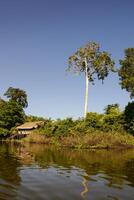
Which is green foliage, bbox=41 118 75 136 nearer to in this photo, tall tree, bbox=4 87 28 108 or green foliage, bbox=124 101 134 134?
green foliage, bbox=124 101 134 134

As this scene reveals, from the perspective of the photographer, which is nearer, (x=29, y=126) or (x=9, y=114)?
(x=29, y=126)

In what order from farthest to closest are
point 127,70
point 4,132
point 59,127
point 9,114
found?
point 9,114 < point 4,132 < point 127,70 < point 59,127

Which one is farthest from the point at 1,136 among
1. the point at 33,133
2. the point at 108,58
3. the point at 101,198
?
the point at 101,198

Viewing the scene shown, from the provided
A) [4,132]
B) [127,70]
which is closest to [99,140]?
[127,70]

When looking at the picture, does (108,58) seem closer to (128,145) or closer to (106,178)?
(128,145)

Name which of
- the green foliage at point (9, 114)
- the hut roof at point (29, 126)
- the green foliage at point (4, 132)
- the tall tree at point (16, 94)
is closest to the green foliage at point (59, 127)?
the hut roof at point (29, 126)

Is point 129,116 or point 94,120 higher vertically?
point 129,116

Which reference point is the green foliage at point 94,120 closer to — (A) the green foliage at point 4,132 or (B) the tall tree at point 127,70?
(B) the tall tree at point 127,70

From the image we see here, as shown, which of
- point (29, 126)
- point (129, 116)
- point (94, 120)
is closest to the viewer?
point (94, 120)

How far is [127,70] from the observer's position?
57594 mm

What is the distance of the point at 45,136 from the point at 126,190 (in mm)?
39702

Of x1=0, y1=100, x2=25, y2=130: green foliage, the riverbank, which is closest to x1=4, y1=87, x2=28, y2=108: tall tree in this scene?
x1=0, y1=100, x2=25, y2=130: green foliage

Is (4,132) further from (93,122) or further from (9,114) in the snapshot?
(93,122)

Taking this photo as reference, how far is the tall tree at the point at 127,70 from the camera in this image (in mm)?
55853
